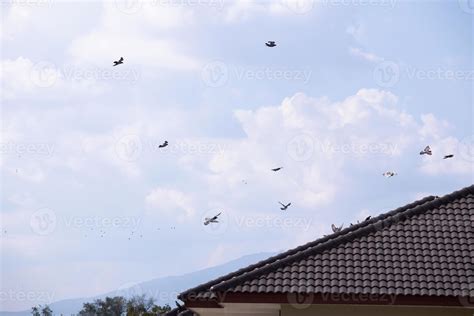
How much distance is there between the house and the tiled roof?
0.04 feet

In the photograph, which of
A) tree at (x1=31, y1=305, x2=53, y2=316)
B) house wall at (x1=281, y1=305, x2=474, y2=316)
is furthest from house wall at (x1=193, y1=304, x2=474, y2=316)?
tree at (x1=31, y1=305, x2=53, y2=316)

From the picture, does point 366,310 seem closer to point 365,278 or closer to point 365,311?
point 365,311

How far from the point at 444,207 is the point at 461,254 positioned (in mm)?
1654

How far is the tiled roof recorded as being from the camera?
10.5m

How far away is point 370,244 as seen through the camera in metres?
11.7

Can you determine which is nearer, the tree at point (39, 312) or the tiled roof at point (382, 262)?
the tiled roof at point (382, 262)

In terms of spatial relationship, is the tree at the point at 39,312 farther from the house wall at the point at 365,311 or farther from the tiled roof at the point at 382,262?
the house wall at the point at 365,311

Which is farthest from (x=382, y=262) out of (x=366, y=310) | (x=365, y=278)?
(x=366, y=310)

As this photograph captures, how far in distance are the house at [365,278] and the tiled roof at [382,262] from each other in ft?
0.04

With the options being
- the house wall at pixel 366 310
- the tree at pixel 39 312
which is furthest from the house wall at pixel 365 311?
the tree at pixel 39 312

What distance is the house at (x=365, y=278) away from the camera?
1043cm

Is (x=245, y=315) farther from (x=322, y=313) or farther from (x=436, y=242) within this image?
(x=436, y=242)

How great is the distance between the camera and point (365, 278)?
423 inches

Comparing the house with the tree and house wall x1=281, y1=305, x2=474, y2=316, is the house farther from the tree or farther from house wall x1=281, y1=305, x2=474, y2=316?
the tree
